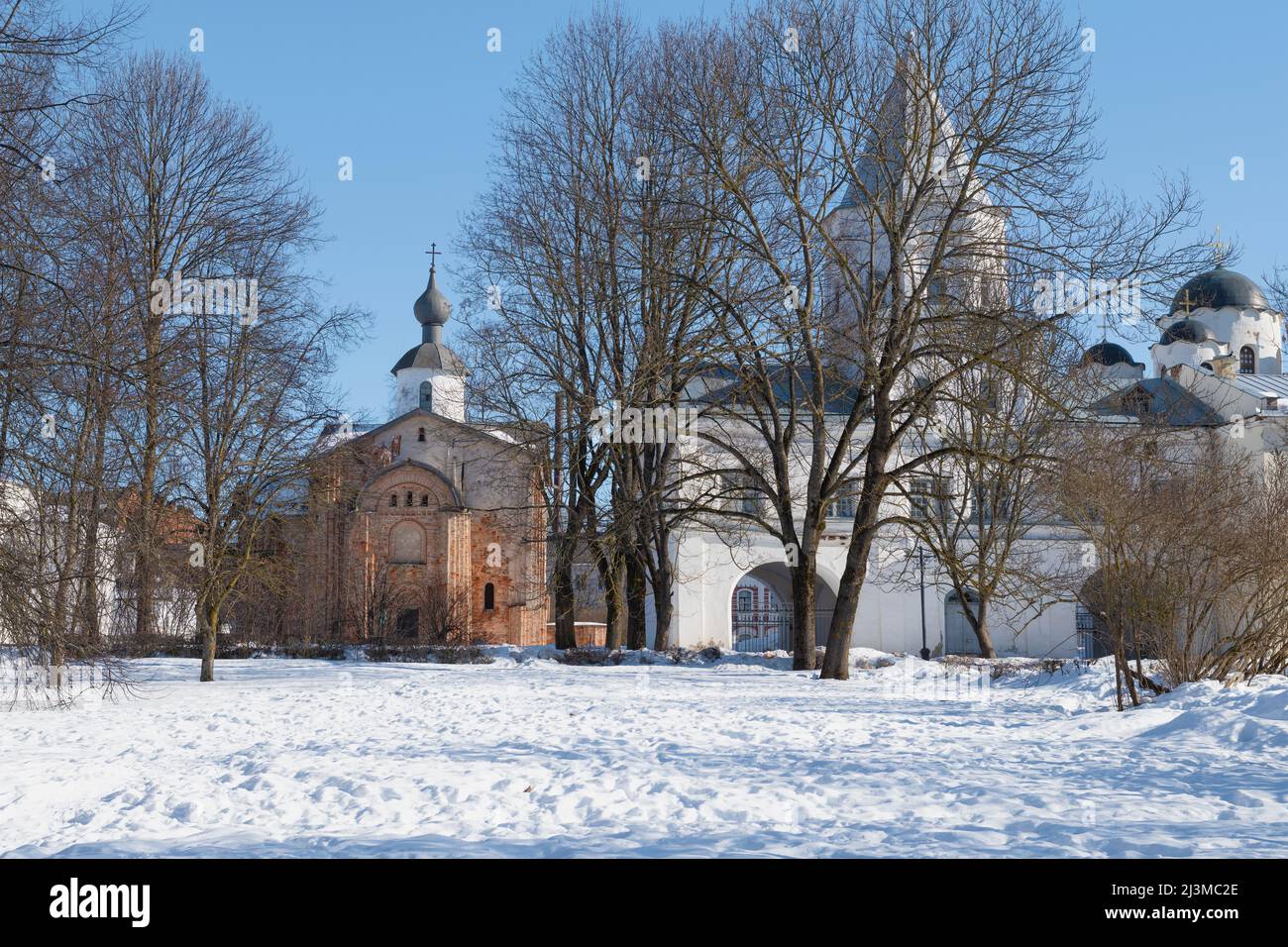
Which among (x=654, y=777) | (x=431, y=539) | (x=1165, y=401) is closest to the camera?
(x=654, y=777)

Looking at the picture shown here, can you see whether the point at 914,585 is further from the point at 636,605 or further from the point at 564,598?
the point at 564,598

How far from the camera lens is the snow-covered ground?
6.16m

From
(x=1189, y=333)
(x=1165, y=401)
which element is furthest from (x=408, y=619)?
(x=1189, y=333)

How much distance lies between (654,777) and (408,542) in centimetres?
4451

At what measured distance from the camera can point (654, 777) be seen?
27.0 ft

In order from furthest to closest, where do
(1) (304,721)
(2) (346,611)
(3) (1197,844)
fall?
(2) (346,611) → (1) (304,721) → (3) (1197,844)

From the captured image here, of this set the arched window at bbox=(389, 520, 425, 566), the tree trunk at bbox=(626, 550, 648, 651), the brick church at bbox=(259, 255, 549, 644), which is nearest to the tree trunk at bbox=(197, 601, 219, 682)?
the tree trunk at bbox=(626, 550, 648, 651)

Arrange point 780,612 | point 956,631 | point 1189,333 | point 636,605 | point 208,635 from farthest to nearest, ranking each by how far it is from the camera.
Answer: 1. point 1189,333
2. point 780,612
3. point 956,631
4. point 636,605
5. point 208,635

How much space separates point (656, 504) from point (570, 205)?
6499 millimetres

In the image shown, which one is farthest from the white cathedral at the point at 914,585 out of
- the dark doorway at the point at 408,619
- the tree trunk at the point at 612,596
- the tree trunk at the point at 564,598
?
the dark doorway at the point at 408,619

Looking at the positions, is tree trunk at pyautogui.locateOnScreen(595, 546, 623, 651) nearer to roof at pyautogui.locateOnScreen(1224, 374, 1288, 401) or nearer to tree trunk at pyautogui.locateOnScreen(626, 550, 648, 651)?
tree trunk at pyautogui.locateOnScreen(626, 550, 648, 651)
